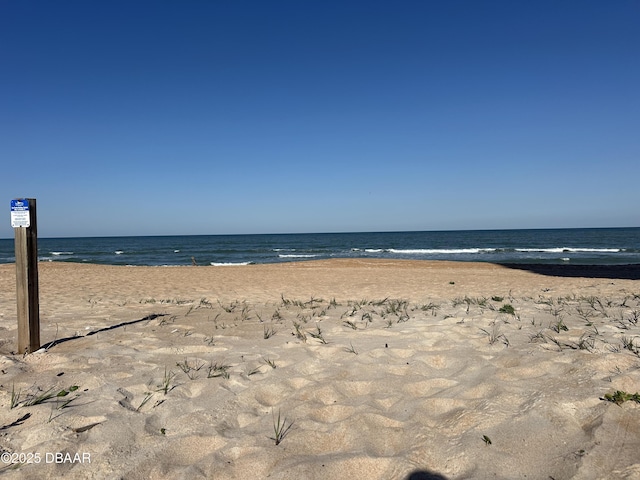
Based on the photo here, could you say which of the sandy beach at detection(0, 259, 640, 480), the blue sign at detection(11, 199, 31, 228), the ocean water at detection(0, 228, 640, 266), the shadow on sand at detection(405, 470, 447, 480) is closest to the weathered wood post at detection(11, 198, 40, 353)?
the blue sign at detection(11, 199, 31, 228)

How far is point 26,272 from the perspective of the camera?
163 inches

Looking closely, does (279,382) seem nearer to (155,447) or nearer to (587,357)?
(155,447)

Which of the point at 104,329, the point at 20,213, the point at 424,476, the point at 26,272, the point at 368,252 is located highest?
the point at 20,213

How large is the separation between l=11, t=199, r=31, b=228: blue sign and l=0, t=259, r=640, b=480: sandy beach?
1302mm

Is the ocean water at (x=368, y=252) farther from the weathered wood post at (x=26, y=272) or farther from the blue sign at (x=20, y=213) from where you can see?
the blue sign at (x=20, y=213)

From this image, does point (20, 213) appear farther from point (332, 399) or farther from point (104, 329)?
point (332, 399)

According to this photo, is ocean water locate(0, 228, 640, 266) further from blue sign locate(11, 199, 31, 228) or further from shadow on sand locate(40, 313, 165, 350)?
blue sign locate(11, 199, 31, 228)

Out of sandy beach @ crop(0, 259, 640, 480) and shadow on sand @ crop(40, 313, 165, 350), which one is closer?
sandy beach @ crop(0, 259, 640, 480)

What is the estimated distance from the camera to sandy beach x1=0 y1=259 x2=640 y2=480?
7.45 ft

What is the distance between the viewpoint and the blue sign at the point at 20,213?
A: 13.0 ft

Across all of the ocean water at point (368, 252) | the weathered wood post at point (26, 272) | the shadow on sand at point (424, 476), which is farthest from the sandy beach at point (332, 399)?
the ocean water at point (368, 252)

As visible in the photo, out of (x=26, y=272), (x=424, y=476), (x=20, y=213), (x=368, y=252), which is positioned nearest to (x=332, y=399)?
(x=424, y=476)

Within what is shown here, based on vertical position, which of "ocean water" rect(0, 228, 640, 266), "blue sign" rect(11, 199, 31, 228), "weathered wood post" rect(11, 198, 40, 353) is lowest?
"ocean water" rect(0, 228, 640, 266)

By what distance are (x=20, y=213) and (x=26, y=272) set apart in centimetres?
61
